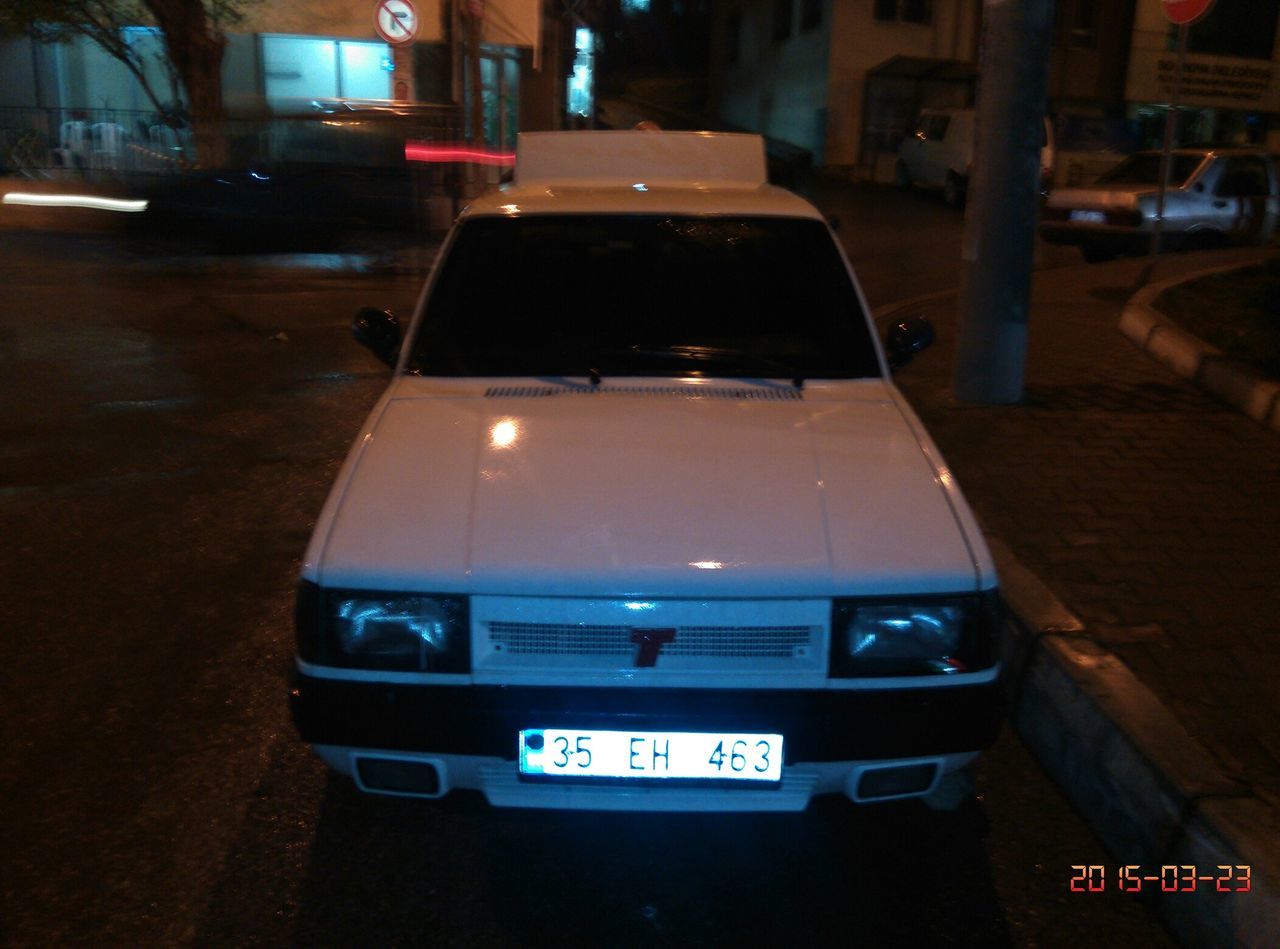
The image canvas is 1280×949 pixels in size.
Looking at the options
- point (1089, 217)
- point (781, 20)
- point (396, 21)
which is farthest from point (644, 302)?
point (781, 20)

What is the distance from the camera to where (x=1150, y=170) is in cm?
1602

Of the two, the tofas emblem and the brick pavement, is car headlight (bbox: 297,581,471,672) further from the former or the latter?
the brick pavement

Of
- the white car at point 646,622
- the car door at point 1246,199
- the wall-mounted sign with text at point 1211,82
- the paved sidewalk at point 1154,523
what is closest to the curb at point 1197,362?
the paved sidewalk at point 1154,523

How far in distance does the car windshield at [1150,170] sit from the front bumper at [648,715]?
14.4 metres

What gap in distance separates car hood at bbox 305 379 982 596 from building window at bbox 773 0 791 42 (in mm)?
33354

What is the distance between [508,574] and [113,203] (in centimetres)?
1511

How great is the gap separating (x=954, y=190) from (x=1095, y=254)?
754cm

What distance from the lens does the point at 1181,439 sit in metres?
6.55

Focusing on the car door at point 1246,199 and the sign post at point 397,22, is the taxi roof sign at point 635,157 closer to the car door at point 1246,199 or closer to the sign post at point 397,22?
the sign post at point 397,22

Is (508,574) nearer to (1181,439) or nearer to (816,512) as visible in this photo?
(816,512)

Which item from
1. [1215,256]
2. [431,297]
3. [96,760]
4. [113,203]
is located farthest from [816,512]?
[113,203]

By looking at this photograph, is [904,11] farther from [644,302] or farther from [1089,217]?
[644,302]

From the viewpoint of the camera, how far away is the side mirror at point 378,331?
429 centimetres

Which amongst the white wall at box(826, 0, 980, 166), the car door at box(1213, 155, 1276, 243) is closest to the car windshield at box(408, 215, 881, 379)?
the car door at box(1213, 155, 1276, 243)
